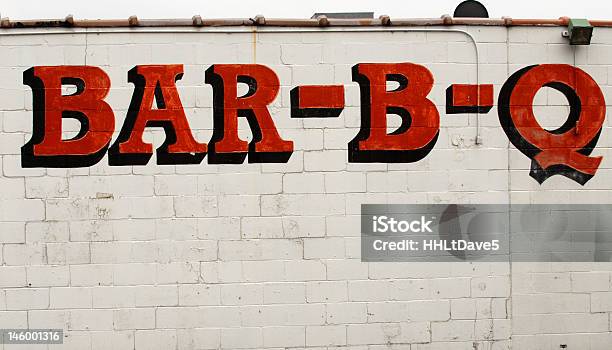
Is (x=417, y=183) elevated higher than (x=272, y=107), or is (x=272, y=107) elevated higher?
(x=272, y=107)

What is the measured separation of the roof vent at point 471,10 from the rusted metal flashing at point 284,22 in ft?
0.89

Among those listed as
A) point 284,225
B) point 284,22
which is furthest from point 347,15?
point 284,225

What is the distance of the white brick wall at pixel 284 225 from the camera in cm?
595

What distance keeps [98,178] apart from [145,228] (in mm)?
567

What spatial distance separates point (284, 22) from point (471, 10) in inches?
66.7

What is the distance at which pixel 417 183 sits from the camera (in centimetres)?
609

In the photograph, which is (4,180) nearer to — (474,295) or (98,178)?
(98,178)

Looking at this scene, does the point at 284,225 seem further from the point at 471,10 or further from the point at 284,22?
the point at 471,10

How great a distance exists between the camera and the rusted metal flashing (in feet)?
19.4

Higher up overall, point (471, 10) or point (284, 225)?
point (471, 10)

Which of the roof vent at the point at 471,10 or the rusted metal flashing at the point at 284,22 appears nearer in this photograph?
the rusted metal flashing at the point at 284,22

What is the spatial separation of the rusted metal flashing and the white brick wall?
3.5 inches

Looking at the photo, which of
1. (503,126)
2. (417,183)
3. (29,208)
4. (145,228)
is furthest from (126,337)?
(503,126)

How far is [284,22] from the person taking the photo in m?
6.02
